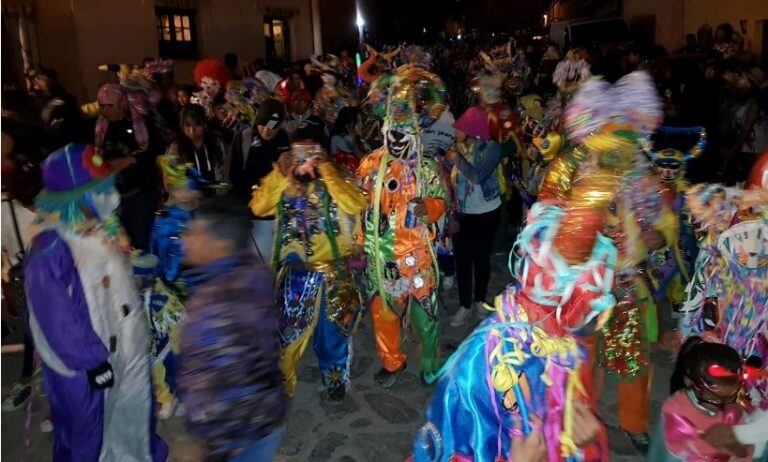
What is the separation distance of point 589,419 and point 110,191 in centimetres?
246

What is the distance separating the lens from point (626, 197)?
318 centimetres

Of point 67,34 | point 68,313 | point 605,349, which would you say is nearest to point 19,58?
point 67,34

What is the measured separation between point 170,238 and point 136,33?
33.3ft

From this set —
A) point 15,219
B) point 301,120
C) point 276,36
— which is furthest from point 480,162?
point 276,36

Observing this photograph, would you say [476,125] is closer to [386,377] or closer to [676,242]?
[676,242]

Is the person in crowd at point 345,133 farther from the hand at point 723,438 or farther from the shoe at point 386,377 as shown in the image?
the hand at point 723,438

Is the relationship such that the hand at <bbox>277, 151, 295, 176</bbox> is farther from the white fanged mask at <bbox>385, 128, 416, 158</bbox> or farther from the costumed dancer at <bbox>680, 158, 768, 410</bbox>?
the costumed dancer at <bbox>680, 158, 768, 410</bbox>

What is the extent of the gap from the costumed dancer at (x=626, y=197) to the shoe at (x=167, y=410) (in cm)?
279

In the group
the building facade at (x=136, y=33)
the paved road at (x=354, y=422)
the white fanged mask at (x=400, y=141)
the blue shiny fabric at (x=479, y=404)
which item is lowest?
the paved road at (x=354, y=422)

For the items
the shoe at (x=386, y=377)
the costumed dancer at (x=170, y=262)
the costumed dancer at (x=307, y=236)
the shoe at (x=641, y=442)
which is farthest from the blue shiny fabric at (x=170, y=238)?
the shoe at (x=641, y=442)

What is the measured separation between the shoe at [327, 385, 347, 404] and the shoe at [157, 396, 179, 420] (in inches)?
41.4

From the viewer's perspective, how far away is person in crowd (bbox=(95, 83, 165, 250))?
5348 mm

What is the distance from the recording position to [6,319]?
549cm

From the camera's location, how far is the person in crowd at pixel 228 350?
2.32m
